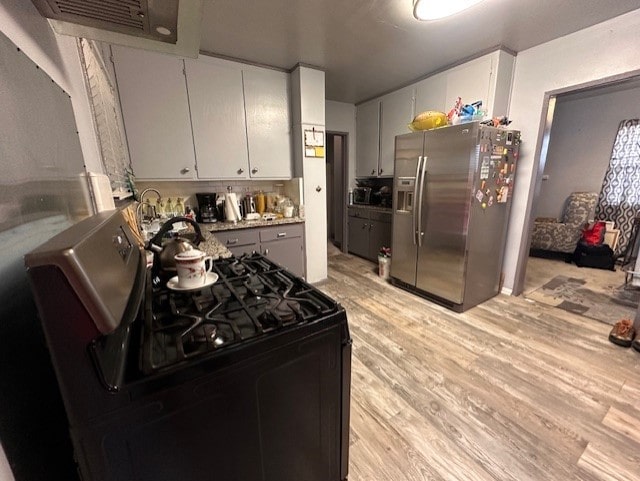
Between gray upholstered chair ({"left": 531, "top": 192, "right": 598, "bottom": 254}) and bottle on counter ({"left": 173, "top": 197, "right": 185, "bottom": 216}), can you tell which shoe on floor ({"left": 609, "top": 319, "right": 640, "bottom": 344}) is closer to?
gray upholstered chair ({"left": 531, "top": 192, "right": 598, "bottom": 254})

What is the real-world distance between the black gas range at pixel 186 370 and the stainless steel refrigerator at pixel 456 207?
209 centimetres

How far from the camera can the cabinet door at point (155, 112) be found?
7.61 feet

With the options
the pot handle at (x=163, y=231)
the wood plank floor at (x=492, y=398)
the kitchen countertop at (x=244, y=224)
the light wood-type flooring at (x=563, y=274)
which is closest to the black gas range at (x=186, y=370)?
the pot handle at (x=163, y=231)

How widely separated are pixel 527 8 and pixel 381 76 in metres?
1.51

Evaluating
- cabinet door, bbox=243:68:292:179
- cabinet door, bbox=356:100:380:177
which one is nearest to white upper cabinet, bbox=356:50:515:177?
cabinet door, bbox=356:100:380:177

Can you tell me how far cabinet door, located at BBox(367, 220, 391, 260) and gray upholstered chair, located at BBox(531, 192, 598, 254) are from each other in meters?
2.49

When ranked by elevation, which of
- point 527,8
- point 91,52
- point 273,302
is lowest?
point 273,302

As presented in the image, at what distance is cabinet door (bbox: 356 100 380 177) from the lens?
4.04 metres

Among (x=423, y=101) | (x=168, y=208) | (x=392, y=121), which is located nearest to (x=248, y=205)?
(x=168, y=208)

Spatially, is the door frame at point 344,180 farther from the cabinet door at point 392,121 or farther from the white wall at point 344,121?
the cabinet door at point 392,121

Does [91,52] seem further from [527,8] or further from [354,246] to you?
[354,246]

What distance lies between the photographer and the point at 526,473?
48.2 inches

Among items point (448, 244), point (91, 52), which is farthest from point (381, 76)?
point (91, 52)

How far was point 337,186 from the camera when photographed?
5.06 metres
